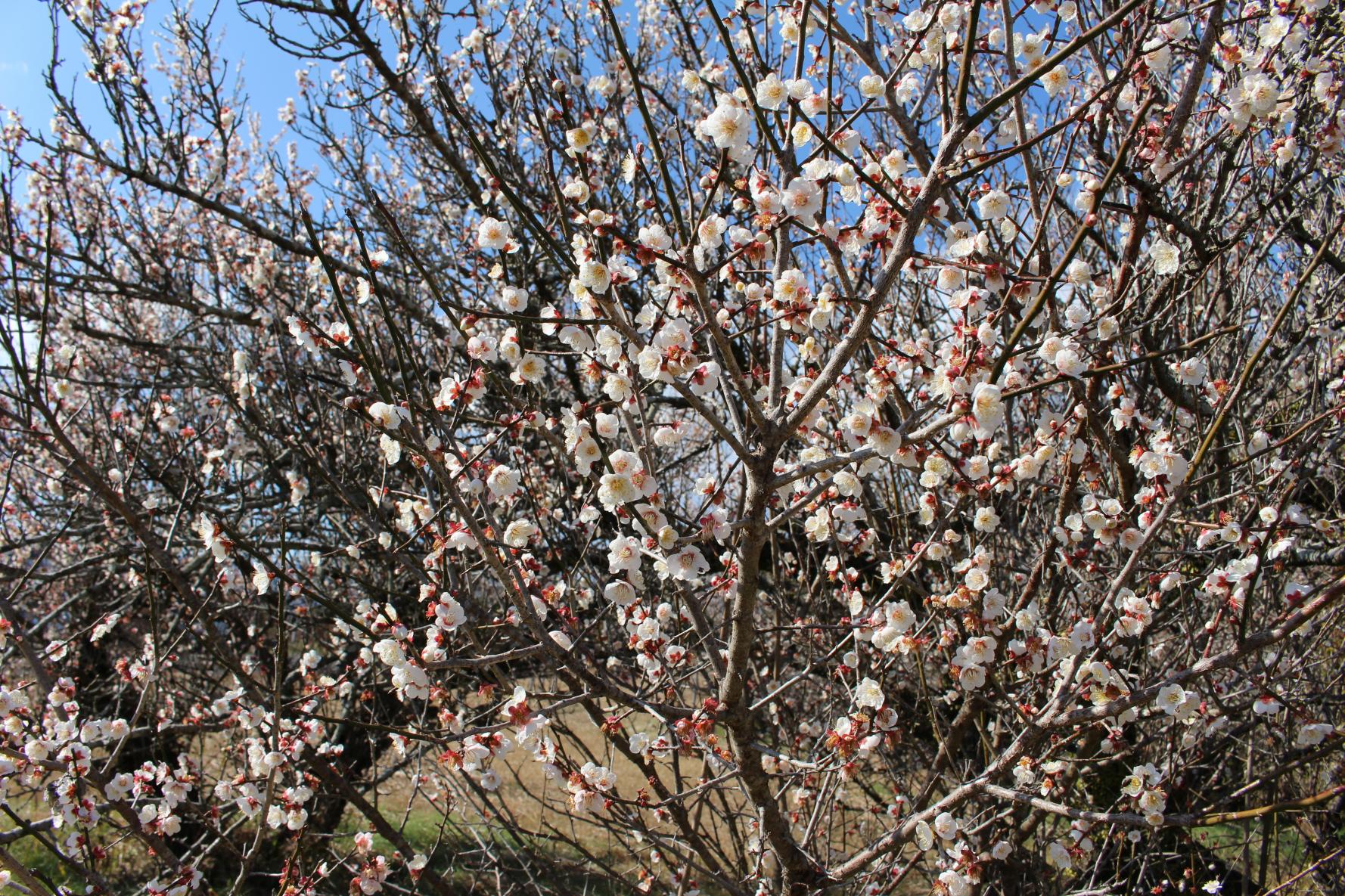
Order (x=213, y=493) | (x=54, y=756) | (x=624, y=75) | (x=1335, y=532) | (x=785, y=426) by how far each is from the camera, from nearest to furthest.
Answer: (x=785, y=426) < (x=54, y=756) < (x=1335, y=532) < (x=624, y=75) < (x=213, y=493)

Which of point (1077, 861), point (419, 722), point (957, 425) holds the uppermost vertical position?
point (957, 425)

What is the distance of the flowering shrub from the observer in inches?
81.2

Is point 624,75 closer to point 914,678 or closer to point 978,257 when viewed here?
point 978,257

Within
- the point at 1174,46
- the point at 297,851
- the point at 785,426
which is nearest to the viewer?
the point at 785,426

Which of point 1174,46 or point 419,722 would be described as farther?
point 419,722

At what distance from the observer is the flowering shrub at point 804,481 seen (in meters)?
2.06

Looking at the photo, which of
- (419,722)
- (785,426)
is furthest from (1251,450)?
(419,722)

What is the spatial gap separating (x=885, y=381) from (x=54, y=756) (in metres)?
3.16

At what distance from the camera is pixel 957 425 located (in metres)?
1.91

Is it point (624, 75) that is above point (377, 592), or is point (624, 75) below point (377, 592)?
above

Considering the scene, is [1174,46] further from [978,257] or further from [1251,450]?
[1251,450]

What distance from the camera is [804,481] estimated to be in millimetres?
2953

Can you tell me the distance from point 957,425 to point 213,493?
585 cm

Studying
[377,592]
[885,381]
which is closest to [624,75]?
[377,592]
